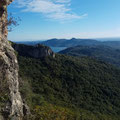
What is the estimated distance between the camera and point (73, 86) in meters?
42.8

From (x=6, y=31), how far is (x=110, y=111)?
3431cm

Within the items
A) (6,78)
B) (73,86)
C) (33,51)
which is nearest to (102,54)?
(33,51)

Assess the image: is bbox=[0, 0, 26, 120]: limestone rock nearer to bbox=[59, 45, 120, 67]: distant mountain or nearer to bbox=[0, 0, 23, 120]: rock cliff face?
bbox=[0, 0, 23, 120]: rock cliff face

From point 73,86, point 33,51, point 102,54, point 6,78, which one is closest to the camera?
point 6,78

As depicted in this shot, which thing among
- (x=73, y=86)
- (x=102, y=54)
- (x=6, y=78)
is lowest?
(x=73, y=86)

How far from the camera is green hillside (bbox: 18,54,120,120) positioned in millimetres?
34562

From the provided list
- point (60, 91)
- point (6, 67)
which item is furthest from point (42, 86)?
point (6, 67)

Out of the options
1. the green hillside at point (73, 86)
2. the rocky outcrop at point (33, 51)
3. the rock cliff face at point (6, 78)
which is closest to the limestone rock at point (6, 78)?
the rock cliff face at point (6, 78)

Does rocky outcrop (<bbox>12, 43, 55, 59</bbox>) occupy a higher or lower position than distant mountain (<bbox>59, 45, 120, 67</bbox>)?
higher

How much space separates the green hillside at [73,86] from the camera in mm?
34562

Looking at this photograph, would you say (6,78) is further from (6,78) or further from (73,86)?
(73,86)

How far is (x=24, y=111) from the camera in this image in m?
11.1

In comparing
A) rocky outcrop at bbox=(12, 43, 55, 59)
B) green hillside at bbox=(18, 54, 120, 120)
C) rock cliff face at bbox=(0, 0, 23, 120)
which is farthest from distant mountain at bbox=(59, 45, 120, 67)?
rock cliff face at bbox=(0, 0, 23, 120)

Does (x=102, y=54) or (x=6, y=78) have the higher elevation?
(x=6, y=78)
